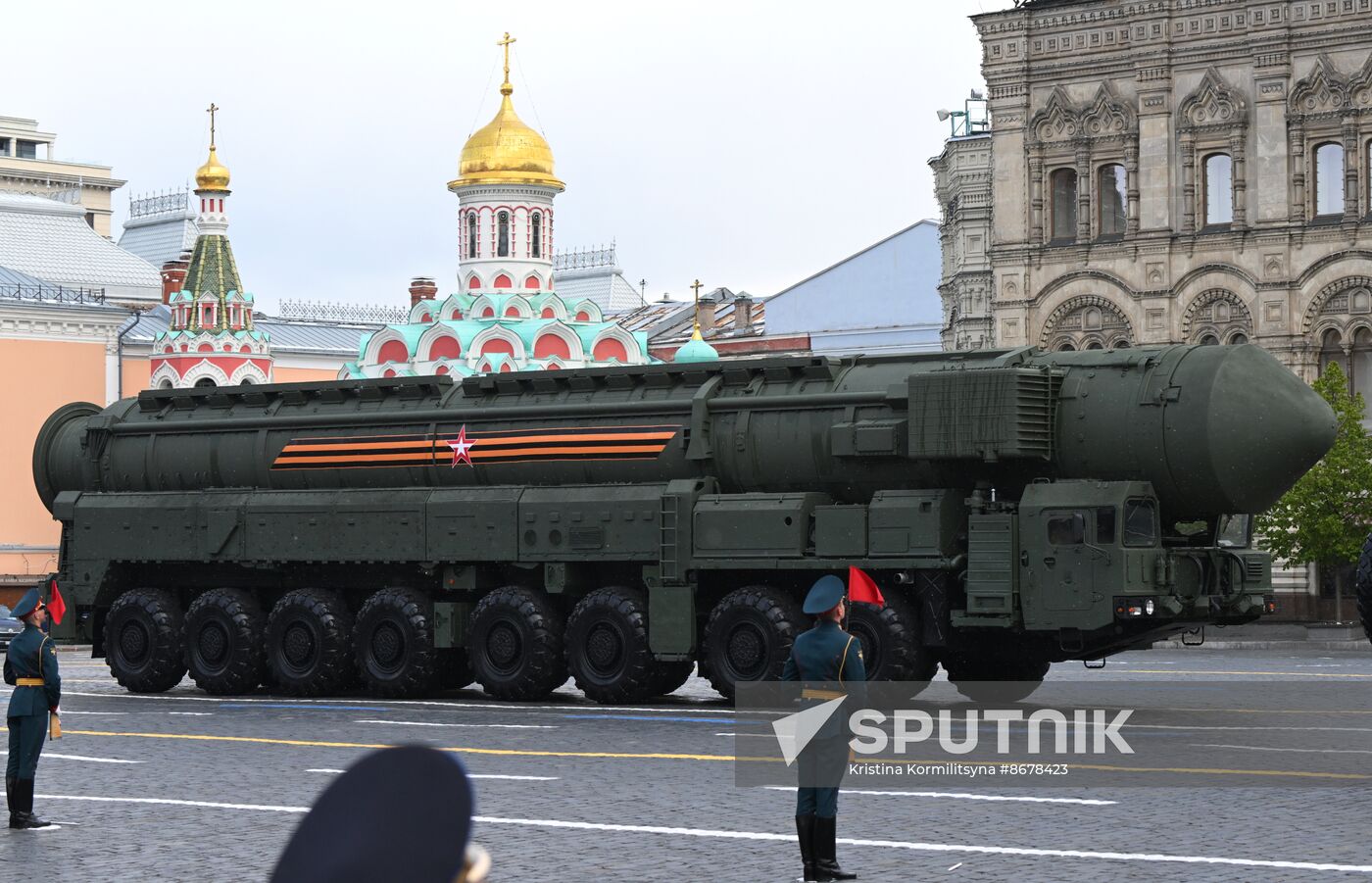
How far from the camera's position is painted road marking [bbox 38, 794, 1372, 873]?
1119cm

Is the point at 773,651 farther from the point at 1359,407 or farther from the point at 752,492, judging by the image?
the point at 1359,407

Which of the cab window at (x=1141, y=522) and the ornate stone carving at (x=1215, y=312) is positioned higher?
the ornate stone carving at (x=1215, y=312)

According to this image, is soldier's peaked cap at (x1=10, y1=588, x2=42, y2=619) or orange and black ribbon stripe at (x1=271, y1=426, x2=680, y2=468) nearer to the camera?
soldier's peaked cap at (x1=10, y1=588, x2=42, y2=619)

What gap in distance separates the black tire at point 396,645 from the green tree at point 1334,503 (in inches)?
912

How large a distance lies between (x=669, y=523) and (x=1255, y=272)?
2711 cm

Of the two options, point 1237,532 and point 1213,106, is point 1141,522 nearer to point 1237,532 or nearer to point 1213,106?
point 1237,532

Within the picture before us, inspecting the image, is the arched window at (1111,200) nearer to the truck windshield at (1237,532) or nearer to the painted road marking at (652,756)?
the truck windshield at (1237,532)

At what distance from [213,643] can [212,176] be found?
2090 inches

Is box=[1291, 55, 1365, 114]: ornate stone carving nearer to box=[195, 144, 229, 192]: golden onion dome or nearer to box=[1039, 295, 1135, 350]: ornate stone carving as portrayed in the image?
box=[1039, 295, 1135, 350]: ornate stone carving

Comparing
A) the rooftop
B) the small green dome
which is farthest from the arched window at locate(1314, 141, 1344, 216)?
the rooftop

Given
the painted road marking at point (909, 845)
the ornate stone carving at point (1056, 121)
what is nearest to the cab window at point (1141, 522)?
the painted road marking at point (909, 845)

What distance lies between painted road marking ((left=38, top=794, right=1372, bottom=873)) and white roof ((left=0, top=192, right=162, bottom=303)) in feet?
230

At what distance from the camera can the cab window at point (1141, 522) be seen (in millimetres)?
20844

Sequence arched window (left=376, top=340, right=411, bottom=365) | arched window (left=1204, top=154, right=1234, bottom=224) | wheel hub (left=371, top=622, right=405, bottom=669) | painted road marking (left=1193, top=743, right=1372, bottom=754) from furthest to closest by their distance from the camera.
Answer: arched window (left=376, top=340, right=411, bottom=365)
arched window (left=1204, top=154, right=1234, bottom=224)
wheel hub (left=371, top=622, right=405, bottom=669)
painted road marking (left=1193, top=743, right=1372, bottom=754)
